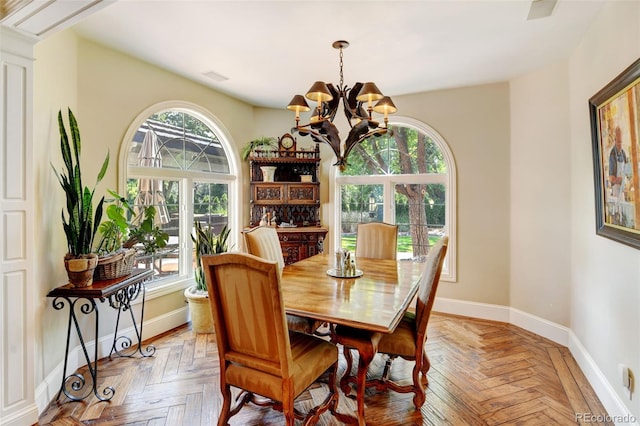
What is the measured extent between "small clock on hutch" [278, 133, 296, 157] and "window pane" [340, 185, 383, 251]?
2.90 feet

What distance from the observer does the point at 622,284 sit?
204 cm

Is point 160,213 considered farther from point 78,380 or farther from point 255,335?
point 255,335

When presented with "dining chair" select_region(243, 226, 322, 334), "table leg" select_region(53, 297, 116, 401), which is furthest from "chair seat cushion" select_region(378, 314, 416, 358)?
"table leg" select_region(53, 297, 116, 401)

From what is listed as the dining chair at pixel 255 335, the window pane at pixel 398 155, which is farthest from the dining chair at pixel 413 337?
the window pane at pixel 398 155

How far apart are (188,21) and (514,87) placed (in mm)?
3407

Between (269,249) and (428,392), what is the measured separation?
1.75m

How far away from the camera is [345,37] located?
266 cm

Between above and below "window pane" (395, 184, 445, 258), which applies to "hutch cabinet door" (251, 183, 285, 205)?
above

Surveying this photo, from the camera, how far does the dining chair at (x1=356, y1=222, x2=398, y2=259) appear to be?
3.46 m

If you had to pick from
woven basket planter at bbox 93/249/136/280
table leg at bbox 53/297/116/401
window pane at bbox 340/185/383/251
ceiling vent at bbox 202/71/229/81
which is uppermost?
ceiling vent at bbox 202/71/229/81

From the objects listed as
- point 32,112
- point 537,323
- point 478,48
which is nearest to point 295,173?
point 478,48

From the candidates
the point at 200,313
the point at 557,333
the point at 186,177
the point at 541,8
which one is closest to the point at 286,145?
the point at 186,177

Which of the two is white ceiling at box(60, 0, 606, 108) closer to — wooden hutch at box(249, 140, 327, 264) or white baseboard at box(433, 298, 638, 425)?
wooden hutch at box(249, 140, 327, 264)

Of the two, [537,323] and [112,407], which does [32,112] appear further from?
[537,323]
